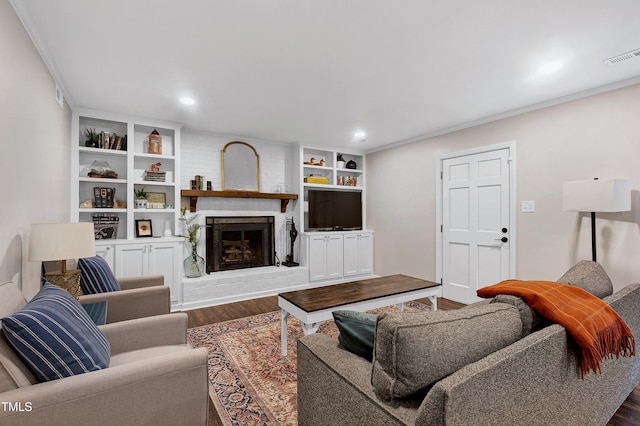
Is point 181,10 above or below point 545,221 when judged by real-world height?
above

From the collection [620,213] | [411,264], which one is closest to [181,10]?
[620,213]

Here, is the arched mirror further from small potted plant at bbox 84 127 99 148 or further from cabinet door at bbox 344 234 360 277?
cabinet door at bbox 344 234 360 277

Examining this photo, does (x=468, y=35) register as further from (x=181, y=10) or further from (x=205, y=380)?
(x=205, y=380)

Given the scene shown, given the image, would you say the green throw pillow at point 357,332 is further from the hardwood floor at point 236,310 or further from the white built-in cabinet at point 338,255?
the white built-in cabinet at point 338,255

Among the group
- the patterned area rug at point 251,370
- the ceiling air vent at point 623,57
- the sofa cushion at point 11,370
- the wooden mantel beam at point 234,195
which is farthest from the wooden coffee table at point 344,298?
the ceiling air vent at point 623,57

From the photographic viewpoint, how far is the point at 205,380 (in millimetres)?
1322

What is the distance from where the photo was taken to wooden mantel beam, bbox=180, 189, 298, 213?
411 cm

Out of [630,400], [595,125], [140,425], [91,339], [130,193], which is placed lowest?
[630,400]

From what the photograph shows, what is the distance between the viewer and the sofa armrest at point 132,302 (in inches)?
84.7

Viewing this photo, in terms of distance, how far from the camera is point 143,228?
3934 mm

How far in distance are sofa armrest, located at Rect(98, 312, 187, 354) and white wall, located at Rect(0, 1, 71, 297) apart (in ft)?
2.22

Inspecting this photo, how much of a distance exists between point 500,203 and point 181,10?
3.64 metres

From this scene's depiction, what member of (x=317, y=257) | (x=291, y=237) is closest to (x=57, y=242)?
(x=291, y=237)

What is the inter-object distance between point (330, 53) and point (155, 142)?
2744 millimetres
